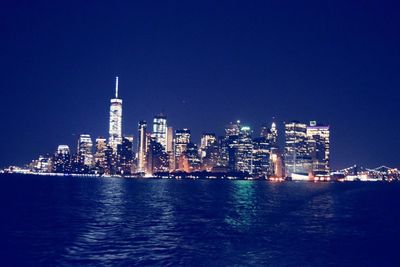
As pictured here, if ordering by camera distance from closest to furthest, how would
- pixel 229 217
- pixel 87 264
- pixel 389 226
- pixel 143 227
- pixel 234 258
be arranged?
pixel 87 264 < pixel 234 258 < pixel 143 227 < pixel 389 226 < pixel 229 217

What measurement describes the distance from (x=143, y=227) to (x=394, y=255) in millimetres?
22675

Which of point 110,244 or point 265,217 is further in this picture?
point 265,217

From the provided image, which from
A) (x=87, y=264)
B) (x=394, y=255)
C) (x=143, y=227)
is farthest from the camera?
(x=143, y=227)

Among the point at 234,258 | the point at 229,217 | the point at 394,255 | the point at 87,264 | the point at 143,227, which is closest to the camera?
the point at 87,264

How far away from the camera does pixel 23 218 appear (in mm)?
55281

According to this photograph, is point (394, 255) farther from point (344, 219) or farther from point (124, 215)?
point (124, 215)

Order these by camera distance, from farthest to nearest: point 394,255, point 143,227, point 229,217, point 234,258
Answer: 1. point 229,217
2. point 143,227
3. point 394,255
4. point 234,258

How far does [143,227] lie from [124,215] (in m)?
12.2

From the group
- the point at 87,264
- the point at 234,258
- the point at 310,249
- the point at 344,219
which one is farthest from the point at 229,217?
the point at 87,264

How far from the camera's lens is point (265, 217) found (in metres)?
59.4

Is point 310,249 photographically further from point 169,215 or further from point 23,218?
point 23,218

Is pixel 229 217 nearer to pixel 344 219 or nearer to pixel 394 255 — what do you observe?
pixel 344 219

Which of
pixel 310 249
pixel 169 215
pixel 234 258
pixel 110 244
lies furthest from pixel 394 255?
pixel 169 215

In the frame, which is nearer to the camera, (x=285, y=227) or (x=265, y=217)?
(x=285, y=227)
